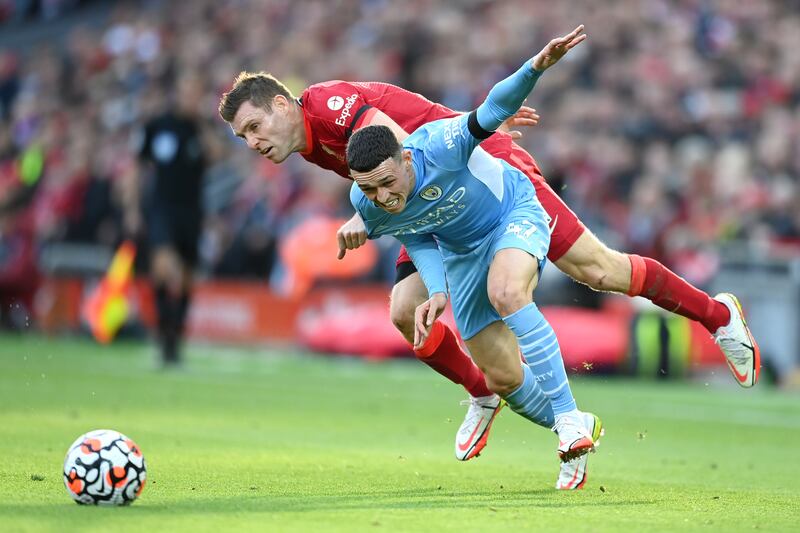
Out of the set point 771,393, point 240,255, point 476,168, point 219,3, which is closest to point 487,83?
point 240,255

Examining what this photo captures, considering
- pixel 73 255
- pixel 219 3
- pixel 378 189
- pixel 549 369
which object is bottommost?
pixel 73 255

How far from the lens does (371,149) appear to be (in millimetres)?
6473

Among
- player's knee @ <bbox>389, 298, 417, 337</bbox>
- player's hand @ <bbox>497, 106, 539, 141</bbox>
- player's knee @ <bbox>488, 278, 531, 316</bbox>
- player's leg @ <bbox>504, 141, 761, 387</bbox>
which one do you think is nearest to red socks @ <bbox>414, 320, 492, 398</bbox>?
player's knee @ <bbox>389, 298, 417, 337</bbox>

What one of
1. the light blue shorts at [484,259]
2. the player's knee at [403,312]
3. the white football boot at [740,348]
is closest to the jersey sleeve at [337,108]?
the light blue shorts at [484,259]

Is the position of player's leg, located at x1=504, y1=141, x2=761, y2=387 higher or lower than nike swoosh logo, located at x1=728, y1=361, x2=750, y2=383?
higher

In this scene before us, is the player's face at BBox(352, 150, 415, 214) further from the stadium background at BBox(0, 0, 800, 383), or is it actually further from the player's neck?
the stadium background at BBox(0, 0, 800, 383)

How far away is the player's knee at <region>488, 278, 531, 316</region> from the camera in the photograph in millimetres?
6676

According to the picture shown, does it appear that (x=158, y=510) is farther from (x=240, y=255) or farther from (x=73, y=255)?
(x=73, y=255)

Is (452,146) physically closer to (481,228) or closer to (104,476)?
(481,228)

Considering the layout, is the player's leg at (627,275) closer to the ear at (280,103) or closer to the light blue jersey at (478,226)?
the light blue jersey at (478,226)

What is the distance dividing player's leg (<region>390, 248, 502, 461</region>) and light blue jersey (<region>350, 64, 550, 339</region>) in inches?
12.7

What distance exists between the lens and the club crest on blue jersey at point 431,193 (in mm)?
6727

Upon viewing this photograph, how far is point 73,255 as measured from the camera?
2109cm

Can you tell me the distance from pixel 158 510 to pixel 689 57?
13.4 m
